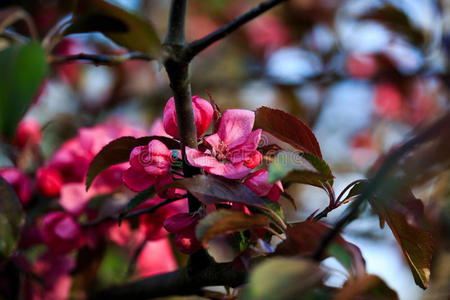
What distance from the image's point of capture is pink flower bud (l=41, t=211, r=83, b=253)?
3.06ft

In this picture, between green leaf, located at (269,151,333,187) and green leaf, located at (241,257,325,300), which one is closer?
green leaf, located at (241,257,325,300)

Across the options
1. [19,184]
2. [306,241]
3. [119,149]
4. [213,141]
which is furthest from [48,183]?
[306,241]

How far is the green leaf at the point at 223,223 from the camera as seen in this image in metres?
0.54

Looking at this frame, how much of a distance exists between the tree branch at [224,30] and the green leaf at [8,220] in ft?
1.25

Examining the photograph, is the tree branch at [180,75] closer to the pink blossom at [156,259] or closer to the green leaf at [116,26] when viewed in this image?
the green leaf at [116,26]

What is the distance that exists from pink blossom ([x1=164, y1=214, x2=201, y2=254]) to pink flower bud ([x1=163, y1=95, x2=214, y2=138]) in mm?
119

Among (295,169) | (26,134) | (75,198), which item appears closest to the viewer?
(295,169)

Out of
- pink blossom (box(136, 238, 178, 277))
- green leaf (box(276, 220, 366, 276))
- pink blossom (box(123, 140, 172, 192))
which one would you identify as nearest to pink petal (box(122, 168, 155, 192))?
pink blossom (box(123, 140, 172, 192))

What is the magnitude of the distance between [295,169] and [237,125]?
0.16 m

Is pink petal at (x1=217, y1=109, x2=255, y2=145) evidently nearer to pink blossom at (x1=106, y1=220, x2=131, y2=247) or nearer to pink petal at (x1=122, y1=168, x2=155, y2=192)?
pink petal at (x1=122, y1=168, x2=155, y2=192)

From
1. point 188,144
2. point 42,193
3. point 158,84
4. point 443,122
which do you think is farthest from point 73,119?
point 443,122

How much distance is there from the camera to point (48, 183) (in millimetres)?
1072

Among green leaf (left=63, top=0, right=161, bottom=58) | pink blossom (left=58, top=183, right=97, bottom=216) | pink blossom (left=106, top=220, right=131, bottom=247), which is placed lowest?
pink blossom (left=106, top=220, right=131, bottom=247)

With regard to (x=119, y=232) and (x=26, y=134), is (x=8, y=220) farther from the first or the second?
(x=26, y=134)
